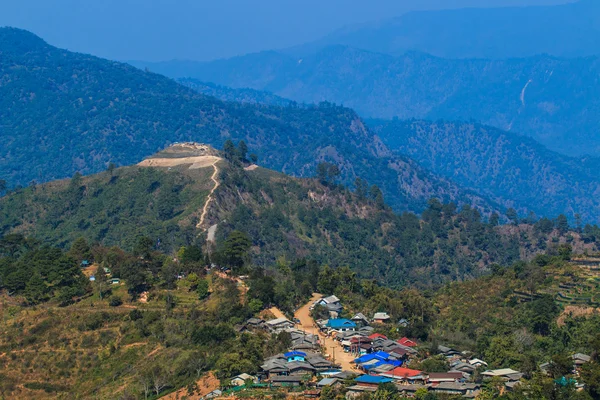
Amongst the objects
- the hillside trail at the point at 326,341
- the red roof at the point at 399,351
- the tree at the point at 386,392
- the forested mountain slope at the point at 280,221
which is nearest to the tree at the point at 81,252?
the hillside trail at the point at 326,341

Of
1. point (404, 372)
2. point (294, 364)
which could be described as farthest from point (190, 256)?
point (404, 372)

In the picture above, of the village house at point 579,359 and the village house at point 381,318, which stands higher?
the village house at point 579,359

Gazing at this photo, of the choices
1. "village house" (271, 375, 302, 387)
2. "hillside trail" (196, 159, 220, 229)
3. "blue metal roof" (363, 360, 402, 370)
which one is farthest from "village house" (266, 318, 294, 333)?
"hillside trail" (196, 159, 220, 229)

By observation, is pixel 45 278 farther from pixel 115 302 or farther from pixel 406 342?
pixel 406 342

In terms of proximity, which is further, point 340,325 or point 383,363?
point 340,325

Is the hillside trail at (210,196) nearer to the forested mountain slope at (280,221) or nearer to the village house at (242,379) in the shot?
the forested mountain slope at (280,221)

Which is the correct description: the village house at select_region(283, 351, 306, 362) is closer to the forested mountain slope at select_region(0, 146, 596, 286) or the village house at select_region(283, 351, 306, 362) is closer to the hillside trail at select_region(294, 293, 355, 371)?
the hillside trail at select_region(294, 293, 355, 371)

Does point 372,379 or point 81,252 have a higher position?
point 81,252
